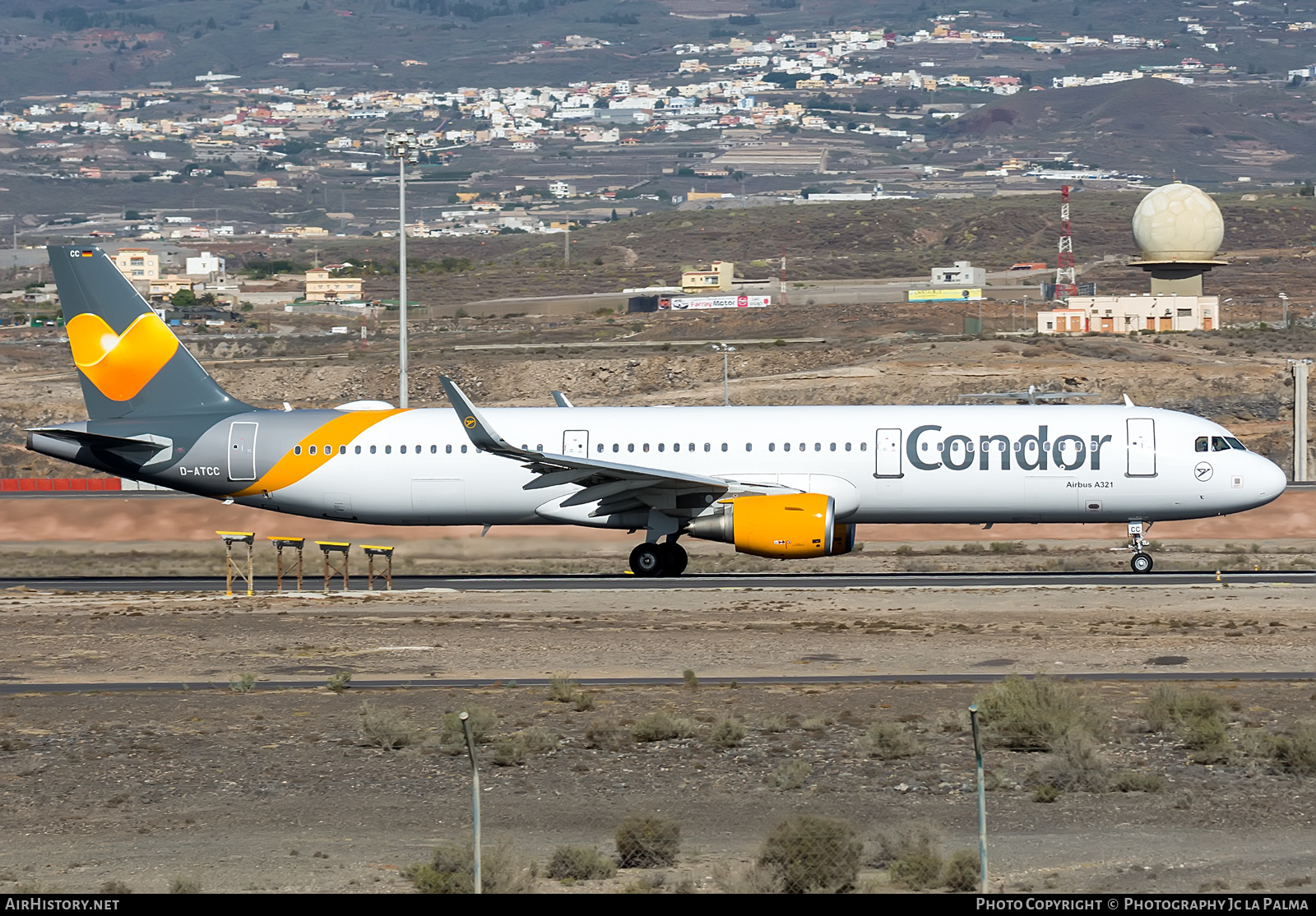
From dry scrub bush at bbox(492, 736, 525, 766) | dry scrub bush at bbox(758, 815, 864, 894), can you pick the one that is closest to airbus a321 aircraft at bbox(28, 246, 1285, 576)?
dry scrub bush at bbox(492, 736, 525, 766)

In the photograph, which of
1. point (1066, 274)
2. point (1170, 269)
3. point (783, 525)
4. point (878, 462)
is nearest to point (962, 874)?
point (783, 525)

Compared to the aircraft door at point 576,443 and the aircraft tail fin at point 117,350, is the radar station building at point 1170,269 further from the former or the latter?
the aircraft tail fin at point 117,350

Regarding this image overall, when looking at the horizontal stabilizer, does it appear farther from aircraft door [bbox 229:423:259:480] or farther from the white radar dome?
the white radar dome

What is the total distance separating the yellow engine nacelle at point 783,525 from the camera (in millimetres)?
35469

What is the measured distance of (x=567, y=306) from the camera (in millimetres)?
146000

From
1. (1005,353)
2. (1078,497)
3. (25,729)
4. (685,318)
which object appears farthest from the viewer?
(685,318)

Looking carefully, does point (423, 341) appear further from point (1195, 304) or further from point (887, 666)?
point (887, 666)

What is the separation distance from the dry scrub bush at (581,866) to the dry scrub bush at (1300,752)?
26.3 feet

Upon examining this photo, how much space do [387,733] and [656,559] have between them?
18.7 metres

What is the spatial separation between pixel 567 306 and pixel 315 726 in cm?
12547

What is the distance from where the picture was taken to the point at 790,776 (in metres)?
18.2

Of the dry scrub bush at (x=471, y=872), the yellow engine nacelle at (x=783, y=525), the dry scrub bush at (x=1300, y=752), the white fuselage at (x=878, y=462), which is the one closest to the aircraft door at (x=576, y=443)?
the white fuselage at (x=878, y=462)

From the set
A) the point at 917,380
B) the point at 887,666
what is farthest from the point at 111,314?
the point at 917,380

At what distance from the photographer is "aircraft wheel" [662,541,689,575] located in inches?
1528
